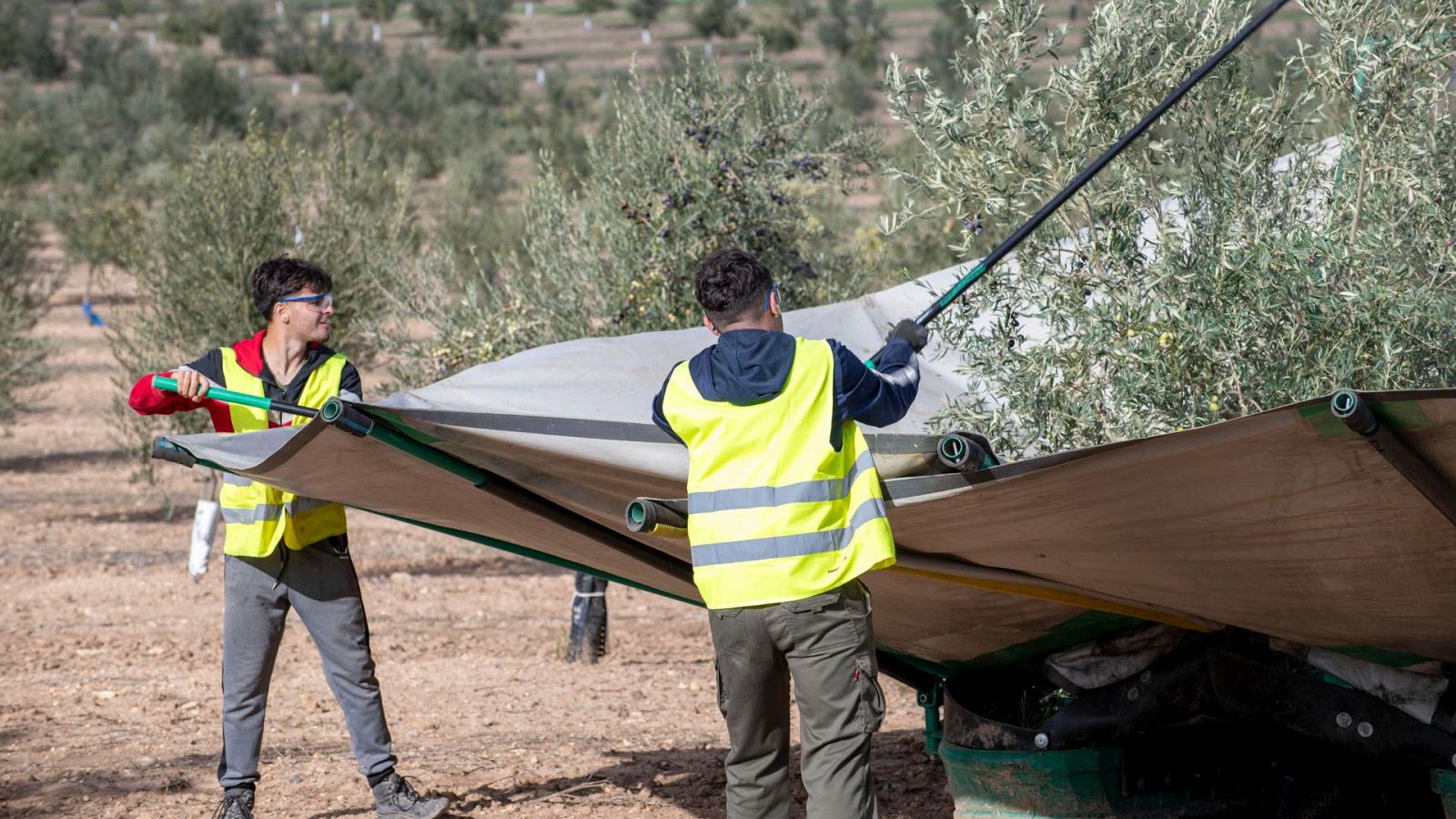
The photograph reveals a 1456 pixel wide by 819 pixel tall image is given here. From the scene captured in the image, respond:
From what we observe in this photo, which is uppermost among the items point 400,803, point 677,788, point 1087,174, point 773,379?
point 1087,174

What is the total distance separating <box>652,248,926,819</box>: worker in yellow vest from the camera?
13.5ft

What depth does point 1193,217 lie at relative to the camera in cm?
521

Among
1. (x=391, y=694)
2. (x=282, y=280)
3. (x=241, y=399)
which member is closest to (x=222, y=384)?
(x=282, y=280)

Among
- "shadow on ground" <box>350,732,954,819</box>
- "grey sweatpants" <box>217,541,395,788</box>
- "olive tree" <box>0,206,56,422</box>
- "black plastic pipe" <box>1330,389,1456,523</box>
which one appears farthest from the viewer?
"olive tree" <box>0,206,56,422</box>

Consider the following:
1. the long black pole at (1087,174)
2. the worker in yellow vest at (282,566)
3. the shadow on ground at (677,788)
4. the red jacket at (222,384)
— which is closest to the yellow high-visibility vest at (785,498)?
the long black pole at (1087,174)

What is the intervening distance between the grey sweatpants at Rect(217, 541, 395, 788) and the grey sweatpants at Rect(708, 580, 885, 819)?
6.38 feet

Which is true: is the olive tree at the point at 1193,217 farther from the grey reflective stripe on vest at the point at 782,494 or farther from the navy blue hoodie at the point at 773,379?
the grey reflective stripe on vest at the point at 782,494

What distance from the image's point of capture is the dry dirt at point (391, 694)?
6.62 meters

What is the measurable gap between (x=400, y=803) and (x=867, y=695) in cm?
234

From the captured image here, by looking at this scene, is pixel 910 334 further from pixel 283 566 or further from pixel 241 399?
pixel 283 566

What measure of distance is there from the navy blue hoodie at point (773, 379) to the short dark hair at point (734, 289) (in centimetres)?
6

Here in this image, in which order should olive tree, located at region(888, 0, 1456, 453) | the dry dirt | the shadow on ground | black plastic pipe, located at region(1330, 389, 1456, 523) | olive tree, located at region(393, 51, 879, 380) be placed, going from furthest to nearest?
olive tree, located at region(393, 51, 879, 380), the dry dirt, the shadow on ground, olive tree, located at region(888, 0, 1456, 453), black plastic pipe, located at region(1330, 389, 1456, 523)

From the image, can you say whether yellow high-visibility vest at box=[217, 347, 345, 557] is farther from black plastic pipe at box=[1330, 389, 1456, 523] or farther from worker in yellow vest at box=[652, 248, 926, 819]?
black plastic pipe at box=[1330, 389, 1456, 523]

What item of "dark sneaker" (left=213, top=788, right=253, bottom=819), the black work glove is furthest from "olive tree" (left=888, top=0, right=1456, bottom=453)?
"dark sneaker" (left=213, top=788, right=253, bottom=819)
